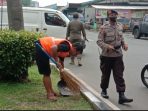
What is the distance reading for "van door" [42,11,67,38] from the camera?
20547 mm

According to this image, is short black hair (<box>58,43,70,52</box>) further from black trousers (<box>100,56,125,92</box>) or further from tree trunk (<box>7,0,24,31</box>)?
tree trunk (<box>7,0,24,31</box>)

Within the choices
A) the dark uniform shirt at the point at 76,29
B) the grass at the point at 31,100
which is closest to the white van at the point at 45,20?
the dark uniform shirt at the point at 76,29

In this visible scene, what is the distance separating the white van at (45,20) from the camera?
20.6m

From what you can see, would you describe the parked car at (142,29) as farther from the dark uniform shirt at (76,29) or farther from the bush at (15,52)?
the bush at (15,52)

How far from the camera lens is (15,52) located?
9820 millimetres

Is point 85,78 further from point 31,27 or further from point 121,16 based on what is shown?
point 121,16

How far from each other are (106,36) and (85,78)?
388 cm

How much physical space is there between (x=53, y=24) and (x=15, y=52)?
11108 millimetres

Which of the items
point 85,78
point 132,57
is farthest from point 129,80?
point 132,57

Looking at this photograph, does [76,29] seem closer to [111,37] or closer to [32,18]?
[32,18]

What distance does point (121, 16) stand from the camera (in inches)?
1927

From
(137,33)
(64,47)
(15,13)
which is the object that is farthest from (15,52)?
(137,33)

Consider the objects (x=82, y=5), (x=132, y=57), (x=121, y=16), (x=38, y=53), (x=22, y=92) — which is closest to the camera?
(x=38, y=53)

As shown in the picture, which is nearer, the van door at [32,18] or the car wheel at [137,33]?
the van door at [32,18]
